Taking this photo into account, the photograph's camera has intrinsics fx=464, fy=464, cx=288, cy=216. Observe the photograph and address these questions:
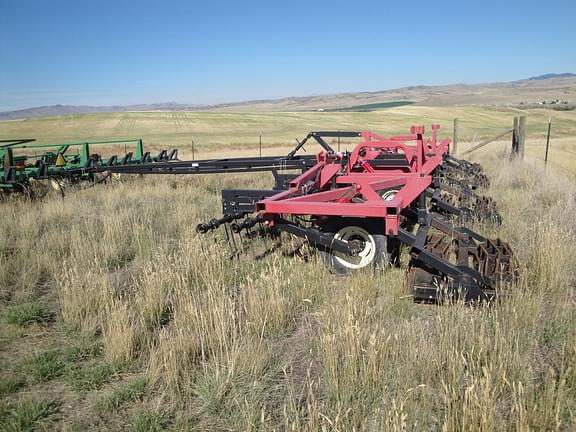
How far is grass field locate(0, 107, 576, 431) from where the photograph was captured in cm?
261

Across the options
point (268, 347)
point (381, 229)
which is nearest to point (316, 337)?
point (268, 347)

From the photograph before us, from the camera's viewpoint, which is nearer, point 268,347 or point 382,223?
point 268,347

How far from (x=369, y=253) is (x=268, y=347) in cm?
213

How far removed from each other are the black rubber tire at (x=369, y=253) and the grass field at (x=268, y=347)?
17 centimetres

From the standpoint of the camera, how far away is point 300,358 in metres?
3.39

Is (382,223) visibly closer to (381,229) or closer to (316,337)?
(381,229)

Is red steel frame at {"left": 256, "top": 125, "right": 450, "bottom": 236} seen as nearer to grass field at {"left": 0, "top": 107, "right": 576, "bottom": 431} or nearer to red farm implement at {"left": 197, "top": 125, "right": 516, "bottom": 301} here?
red farm implement at {"left": 197, "top": 125, "right": 516, "bottom": 301}

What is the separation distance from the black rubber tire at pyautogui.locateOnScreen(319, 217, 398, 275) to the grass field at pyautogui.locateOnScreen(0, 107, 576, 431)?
169 millimetres

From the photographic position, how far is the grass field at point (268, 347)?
261cm

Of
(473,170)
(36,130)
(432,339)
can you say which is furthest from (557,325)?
(36,130)

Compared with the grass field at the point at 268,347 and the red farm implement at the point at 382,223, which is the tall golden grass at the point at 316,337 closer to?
the grass field at the point at 268,347

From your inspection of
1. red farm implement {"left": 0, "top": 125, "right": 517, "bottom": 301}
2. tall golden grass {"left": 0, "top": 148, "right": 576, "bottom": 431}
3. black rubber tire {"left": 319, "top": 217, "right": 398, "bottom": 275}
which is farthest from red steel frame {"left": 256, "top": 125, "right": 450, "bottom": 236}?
tall golden grass {"left": 0, "top": 148, "right": 576, "bottom": 431}

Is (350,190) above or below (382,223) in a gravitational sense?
above

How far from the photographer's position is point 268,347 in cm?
346
